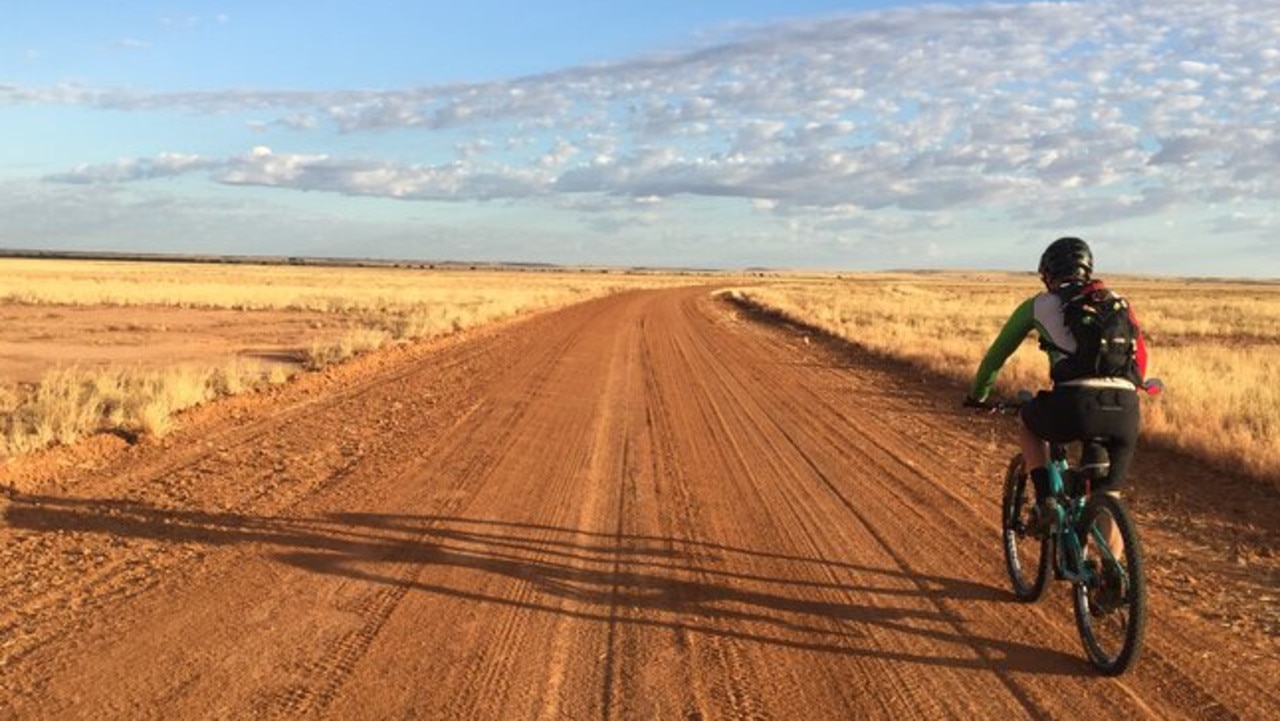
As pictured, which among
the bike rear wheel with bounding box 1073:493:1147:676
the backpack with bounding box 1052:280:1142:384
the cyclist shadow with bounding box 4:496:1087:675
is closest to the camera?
the bike rear wheel with bounding box 1073:493:1147:676

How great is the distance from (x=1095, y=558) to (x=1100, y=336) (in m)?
1.10

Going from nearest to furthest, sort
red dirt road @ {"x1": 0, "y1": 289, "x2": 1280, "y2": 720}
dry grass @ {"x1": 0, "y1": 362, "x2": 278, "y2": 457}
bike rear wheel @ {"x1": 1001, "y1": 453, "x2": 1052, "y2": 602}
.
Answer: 1. red dirt road @ {"x1": 0, "y1": 289, "x2": 1280, "y2": 720}
2. bike rear wheel @ {"x1": 1001, "y1": 453, "x2": 1052, "y2": 602}
3. dry grass @ {"x1": 0, "y1": 362, "x2": 278, "y2": 457}

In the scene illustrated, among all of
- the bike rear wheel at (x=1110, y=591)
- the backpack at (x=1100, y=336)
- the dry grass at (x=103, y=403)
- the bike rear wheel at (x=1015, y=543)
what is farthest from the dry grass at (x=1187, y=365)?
the dry grass at (x=103, y=403)

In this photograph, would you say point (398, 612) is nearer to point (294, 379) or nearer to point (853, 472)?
point (853, 472)

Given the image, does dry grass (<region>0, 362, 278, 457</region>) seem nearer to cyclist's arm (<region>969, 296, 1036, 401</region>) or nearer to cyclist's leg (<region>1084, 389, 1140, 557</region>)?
cyclist's arm (<region>969, 296, 1036, 401</region>)

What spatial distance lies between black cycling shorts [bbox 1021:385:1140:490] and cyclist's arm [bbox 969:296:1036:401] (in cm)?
33

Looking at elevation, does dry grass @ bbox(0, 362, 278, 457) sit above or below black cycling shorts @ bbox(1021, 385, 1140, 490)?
below

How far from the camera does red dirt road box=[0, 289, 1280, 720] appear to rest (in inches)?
160

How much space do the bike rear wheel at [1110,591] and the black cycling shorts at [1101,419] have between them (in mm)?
199

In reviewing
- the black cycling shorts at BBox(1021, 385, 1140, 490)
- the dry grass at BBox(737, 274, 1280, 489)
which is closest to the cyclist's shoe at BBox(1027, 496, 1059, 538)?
the black cycling shorts at BBox(1021, 385, 1140, 490)

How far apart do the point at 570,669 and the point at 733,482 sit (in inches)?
160

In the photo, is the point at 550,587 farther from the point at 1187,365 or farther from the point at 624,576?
the point at 1187,365

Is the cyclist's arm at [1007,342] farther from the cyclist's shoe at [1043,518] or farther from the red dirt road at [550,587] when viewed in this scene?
the red dirt road at [550,587]

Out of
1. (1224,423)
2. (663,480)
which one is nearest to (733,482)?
(663,480)
